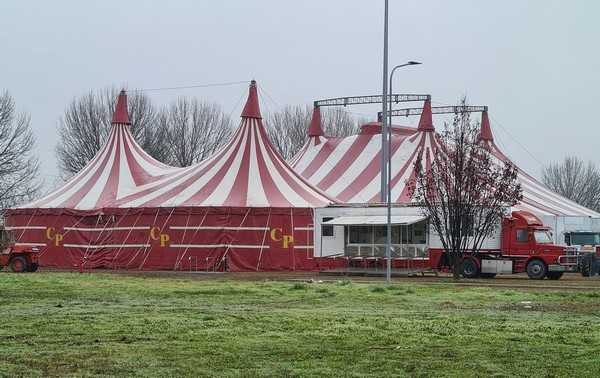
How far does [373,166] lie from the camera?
45969mm

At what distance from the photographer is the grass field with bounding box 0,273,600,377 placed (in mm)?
10703

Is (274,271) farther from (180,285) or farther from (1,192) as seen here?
(1,192)

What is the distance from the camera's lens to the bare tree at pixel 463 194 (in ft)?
104

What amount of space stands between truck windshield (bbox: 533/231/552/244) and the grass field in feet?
40.2

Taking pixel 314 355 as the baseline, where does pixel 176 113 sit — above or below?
above

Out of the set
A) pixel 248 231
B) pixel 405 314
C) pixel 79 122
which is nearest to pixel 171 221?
pixel 248 231

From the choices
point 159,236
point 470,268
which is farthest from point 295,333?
point 159,236

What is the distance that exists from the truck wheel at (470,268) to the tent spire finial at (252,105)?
39.9ft

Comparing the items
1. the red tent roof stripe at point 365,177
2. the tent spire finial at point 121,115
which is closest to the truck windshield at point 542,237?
the red tent roof stripe at point 365,177

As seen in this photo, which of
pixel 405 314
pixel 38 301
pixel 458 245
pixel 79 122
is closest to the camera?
pixel 405 314

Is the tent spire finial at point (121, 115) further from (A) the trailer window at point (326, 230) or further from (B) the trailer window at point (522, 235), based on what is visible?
(B) the trailer window at point (522, 235)

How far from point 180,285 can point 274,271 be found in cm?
1308

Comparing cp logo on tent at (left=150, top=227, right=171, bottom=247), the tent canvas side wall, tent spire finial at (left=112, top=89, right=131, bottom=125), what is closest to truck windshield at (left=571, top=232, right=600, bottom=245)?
the tent canvas side wall

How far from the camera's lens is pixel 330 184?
46.0 metres
